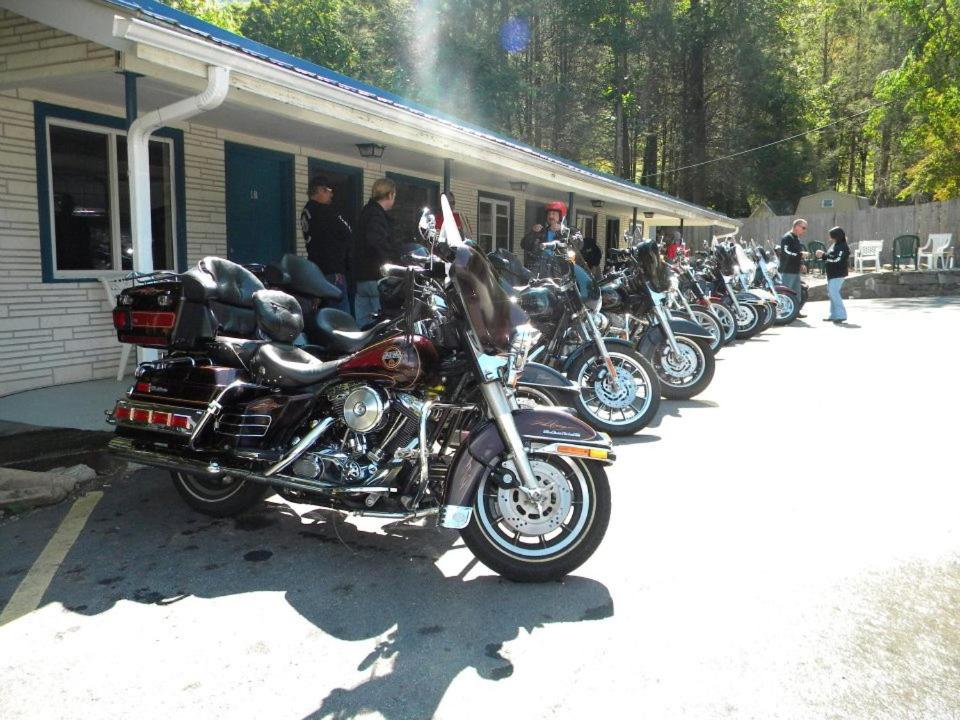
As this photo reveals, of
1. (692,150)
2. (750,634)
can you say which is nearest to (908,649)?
(750,634)

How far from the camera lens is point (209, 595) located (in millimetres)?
3338

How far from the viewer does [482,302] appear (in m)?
3.38

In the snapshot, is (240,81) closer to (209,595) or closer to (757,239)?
(209,595)

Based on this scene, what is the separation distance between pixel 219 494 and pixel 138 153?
306 cm

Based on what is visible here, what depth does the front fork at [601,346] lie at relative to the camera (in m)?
5.93

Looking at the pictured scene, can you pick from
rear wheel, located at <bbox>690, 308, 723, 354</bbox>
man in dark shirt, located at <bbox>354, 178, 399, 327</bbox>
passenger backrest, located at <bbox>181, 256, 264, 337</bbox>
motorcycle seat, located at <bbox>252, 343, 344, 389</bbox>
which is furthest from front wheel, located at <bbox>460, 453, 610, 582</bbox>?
rear wheel, located at <bbox>690, 308, 723, 354</bbox>

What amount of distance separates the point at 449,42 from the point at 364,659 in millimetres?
30313

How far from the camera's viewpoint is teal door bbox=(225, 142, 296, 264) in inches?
360

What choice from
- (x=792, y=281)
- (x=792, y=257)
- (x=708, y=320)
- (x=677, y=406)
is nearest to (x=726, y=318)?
(x=708, y=320)

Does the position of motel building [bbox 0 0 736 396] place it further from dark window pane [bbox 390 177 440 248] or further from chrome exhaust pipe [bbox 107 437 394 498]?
chrome exhaust pipe [bbox 107 437 394 498]

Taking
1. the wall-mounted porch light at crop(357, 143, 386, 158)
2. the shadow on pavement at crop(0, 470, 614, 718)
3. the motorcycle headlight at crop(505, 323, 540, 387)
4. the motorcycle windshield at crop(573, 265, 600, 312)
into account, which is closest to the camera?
the shadow on pavement at crop(0, 470, 614, 718)

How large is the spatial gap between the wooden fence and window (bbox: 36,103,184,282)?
22782mm

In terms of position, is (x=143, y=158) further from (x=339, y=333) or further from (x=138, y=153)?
(x=339, y=333)

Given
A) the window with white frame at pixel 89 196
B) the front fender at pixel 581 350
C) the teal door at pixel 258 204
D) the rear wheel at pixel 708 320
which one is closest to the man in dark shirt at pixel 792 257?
the rear wheel at pixel 708 320
